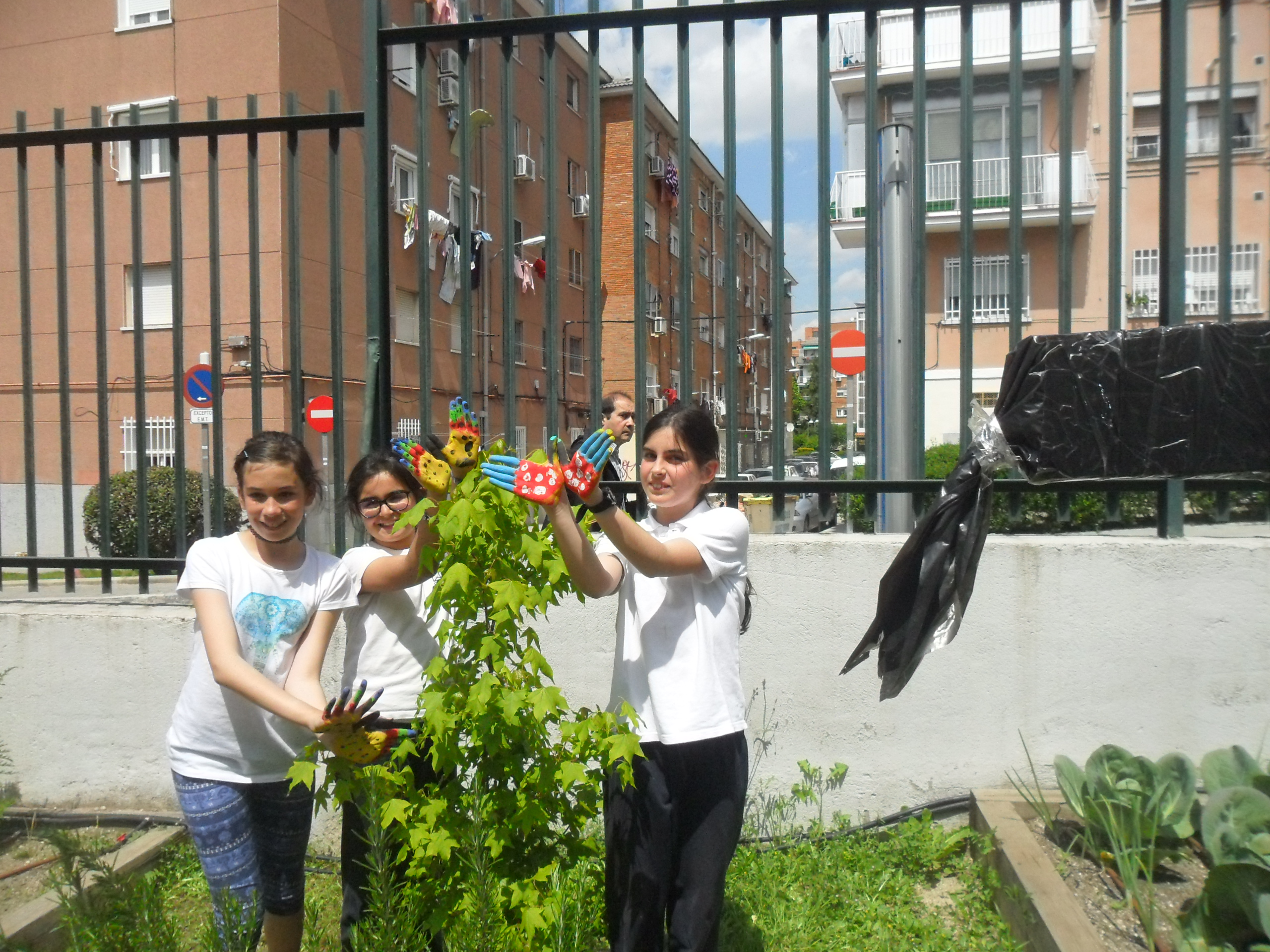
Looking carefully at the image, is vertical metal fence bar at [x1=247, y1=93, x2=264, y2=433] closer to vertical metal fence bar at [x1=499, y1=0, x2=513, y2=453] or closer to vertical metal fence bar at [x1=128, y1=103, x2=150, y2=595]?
vertical metal fence bar at [x1=128, y1=103, x2=150, y2=595]

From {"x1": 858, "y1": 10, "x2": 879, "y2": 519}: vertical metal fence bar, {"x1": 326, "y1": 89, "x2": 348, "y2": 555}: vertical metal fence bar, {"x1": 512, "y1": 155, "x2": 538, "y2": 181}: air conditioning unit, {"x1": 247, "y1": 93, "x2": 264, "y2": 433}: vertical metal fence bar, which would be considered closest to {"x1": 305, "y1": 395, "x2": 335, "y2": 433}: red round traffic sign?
{"x1": 247, "y1": 93, "x2": 264, "y2": 433}: vertical metal fence bar

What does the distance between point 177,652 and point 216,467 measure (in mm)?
721

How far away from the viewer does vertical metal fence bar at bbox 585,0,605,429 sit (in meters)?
3.59

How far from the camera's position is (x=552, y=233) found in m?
3.71

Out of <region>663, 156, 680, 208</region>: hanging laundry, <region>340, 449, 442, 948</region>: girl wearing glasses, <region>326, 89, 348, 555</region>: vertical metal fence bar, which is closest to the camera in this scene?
<region>340, 449, 442, 948</region>: girl wearing glasses

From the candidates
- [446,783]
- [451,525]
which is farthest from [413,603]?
[451,525]

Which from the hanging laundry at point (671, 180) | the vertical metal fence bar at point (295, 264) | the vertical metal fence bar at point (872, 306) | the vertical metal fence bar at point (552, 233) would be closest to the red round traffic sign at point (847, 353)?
the vertical metal fence bar at point (872, 306)

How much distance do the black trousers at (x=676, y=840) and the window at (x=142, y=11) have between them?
1762 centimetres

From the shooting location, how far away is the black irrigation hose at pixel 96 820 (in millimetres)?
3818

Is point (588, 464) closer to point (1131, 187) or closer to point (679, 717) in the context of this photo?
point (679, 717)

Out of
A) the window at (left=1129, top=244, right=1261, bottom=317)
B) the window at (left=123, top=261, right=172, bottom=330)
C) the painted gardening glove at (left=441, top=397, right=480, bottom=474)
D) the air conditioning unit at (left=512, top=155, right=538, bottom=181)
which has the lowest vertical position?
the painted gardening glove at (left=441, top=397, right=480, bottom=474)

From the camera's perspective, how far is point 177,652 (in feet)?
12.6

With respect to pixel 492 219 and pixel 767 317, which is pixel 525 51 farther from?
pixel 767 317

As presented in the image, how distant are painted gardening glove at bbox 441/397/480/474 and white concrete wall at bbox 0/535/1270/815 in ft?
4.53
